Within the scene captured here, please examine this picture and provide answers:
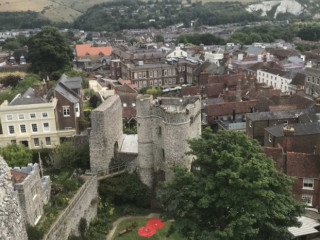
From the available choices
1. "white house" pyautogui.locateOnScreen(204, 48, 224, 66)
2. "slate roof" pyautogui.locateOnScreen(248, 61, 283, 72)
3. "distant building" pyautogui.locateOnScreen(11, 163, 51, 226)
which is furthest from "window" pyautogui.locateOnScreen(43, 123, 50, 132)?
"white house" pyautogui.locateOnScreen(204, 48, 224, 66)

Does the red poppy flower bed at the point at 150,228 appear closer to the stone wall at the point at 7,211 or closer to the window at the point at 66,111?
the window at the point at 66,111

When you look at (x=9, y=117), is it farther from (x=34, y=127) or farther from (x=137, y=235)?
(x=137, y=235)

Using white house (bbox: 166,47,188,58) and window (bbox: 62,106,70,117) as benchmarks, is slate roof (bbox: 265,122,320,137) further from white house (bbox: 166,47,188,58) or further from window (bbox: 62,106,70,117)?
white house (bbox: 166,47,188,58)

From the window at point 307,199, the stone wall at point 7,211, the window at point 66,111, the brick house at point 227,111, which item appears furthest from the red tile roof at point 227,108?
the stone wall at point 7,211

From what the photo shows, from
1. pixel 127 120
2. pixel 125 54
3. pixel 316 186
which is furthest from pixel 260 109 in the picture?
pixel 125 54

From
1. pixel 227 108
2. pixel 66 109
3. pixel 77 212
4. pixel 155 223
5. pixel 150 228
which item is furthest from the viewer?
pixel 227 108

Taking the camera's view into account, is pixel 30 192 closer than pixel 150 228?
Yes

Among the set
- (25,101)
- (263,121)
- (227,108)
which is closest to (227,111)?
(227,108)

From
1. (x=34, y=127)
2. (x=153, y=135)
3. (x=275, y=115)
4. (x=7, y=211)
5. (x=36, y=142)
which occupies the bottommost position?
(x=36, y=142)

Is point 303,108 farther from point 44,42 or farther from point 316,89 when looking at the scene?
point 44,42
